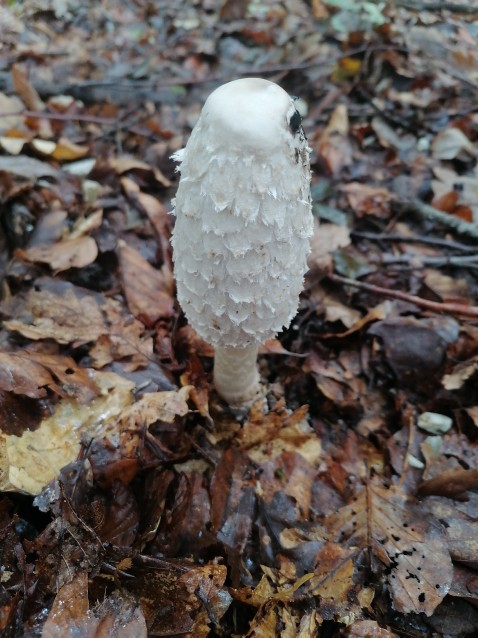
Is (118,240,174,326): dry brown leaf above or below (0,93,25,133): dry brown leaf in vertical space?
below

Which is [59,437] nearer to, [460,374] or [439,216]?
[460,374]

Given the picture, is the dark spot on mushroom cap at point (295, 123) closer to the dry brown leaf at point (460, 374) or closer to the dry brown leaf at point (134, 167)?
the dry brown leaf at point (460, 374)

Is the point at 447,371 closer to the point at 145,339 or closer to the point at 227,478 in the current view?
the point at 227,478

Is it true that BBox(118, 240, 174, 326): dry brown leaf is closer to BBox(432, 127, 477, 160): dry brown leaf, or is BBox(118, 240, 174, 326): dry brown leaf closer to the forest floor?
the forest floor

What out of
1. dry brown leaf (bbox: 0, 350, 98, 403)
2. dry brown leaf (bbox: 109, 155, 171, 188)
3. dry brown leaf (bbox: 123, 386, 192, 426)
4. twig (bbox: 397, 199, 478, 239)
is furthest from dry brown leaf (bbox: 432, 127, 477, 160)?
dry brown leaf (bbox: 0, 350, 98, 403)

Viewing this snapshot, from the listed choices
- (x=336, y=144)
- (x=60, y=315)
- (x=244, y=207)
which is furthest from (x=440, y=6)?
(x=60, y=315)

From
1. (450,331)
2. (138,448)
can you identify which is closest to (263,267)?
(138,448)
